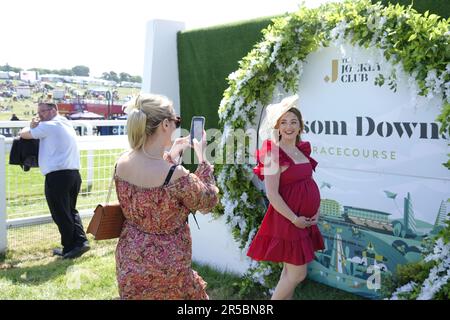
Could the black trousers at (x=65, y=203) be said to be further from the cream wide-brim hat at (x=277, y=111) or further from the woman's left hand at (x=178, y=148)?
the woman's left hand at (x=178, y=148)

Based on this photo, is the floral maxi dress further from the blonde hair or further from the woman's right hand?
the woman's right hand

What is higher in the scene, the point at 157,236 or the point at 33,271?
the point at 157,236

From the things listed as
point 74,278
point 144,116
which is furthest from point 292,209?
point 74,278

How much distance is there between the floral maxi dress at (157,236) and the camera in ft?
8.15

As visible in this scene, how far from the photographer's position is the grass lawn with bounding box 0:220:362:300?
15.0 feet

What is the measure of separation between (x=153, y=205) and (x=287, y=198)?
128 cm

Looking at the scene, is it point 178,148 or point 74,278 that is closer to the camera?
point 178,148

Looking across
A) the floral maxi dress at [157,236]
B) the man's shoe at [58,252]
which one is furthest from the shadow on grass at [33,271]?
the floral maxi dress at [157,236]

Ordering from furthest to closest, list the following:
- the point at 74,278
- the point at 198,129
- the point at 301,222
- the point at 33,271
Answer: the point at 33,271
the point at 74,278
the point at 301,222
the point at 198,129

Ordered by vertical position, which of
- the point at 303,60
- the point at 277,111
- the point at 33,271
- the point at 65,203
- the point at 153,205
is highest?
the point at 303,60

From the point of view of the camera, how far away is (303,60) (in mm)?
4391

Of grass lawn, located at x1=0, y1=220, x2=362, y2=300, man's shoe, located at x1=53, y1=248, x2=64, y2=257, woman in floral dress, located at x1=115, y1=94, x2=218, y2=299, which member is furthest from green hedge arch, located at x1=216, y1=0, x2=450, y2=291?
man's shoe, located at x1=53, y1=248, x2=64, y2=257

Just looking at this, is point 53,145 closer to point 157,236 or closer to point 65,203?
point 65,203
